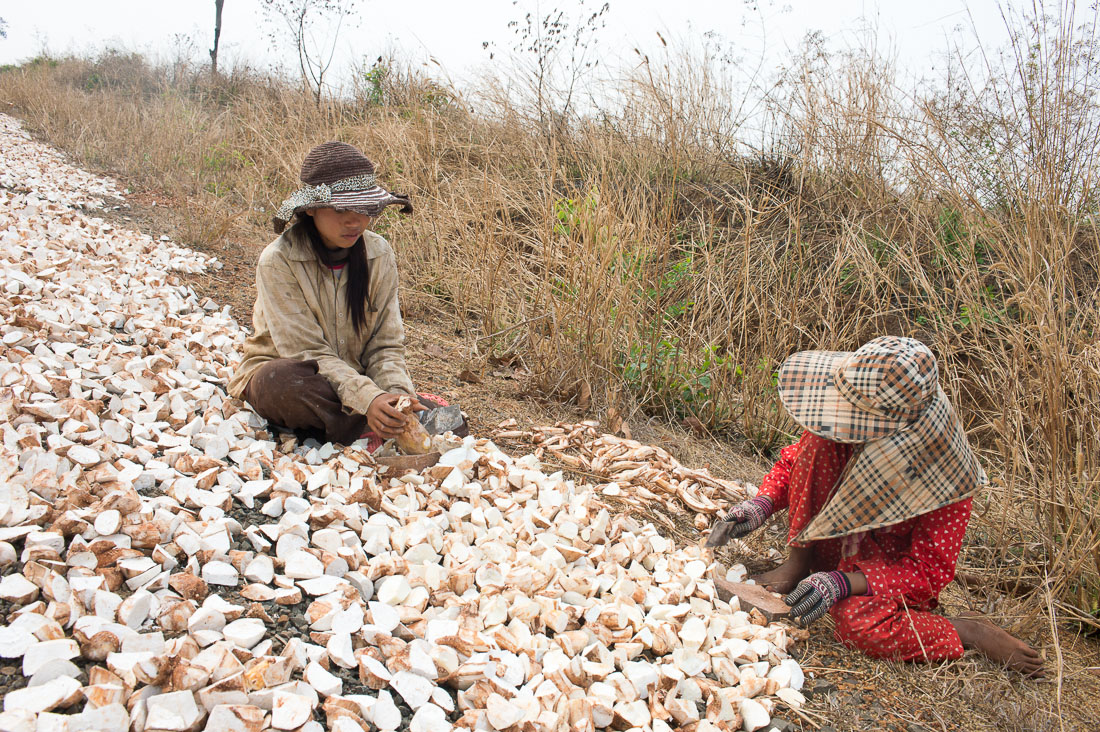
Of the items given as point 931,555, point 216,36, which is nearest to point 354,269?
point 931,555

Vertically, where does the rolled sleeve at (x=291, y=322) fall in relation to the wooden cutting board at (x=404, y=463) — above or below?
above

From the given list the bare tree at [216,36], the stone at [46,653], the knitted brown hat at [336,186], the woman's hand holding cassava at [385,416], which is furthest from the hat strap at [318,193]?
the bare tree at [216,36]

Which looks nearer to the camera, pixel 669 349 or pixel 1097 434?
pixel 1097 434

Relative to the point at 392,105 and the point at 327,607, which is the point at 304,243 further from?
the point at 392,105

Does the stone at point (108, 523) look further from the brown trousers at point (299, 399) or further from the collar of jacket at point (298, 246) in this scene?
the collar of jacket at point (298, 246)

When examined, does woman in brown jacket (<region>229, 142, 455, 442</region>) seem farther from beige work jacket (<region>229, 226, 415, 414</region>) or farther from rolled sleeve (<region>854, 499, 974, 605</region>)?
rolled sleeve (<region>854, 499, 974, 605</region>)

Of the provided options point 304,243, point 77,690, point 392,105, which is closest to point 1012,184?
point 304,243

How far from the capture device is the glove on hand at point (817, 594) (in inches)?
59.0

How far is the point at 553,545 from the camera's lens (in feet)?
5.30

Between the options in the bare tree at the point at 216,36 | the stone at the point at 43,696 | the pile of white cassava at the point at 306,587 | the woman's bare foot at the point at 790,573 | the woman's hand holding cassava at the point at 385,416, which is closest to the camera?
the stone at the point at 43,696

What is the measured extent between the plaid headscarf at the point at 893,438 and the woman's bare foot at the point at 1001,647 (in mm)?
304

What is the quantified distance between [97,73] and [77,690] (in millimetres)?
11833

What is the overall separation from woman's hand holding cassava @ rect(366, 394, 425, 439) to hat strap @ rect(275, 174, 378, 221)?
20.2 inches

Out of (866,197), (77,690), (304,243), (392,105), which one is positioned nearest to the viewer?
(77,690)
